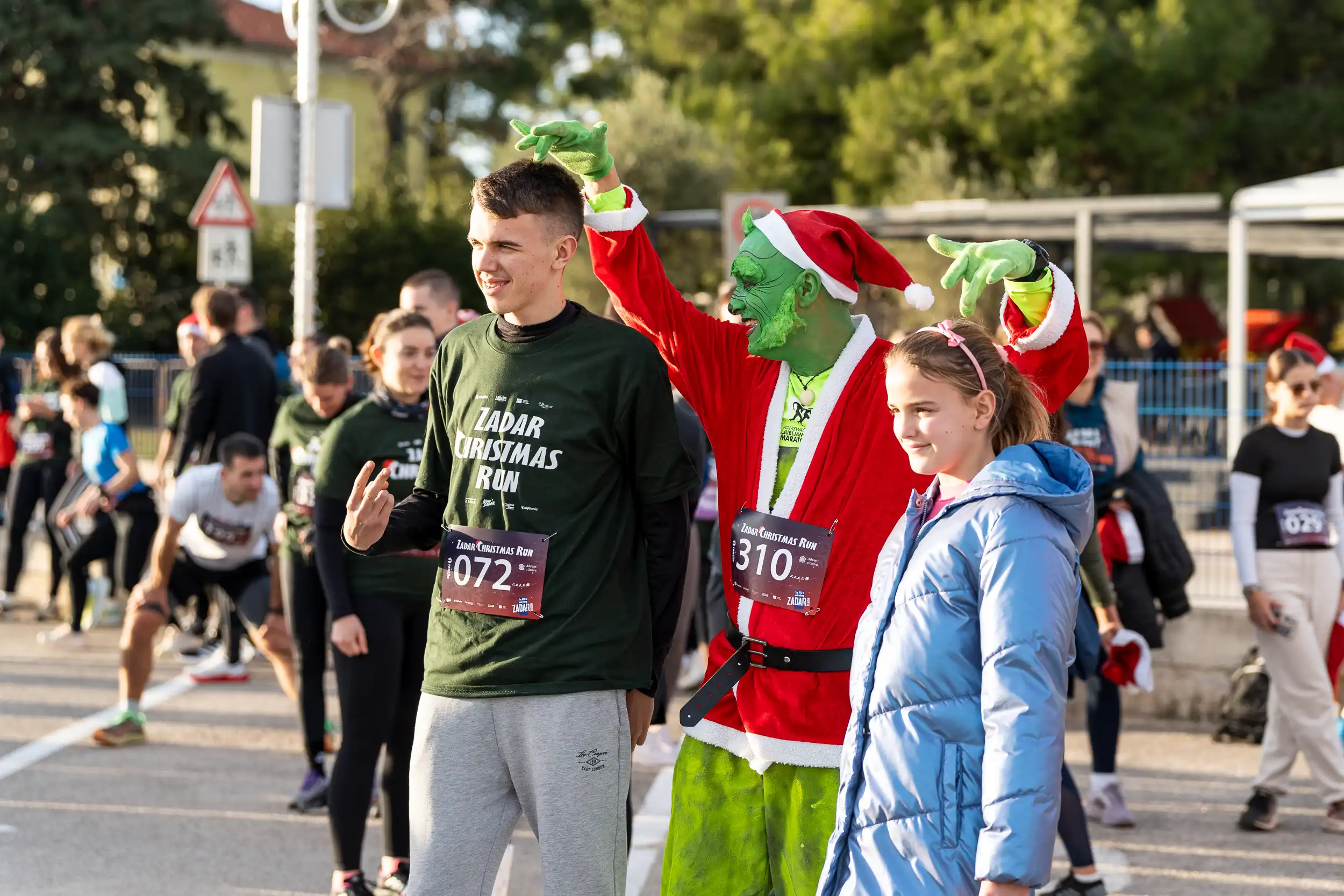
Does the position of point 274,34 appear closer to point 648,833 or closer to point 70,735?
point 70,735

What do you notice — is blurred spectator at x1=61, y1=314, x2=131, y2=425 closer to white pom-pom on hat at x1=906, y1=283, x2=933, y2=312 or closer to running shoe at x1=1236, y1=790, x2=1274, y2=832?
running shoe at x1=1236, y1=790, x2=1274, y2=832

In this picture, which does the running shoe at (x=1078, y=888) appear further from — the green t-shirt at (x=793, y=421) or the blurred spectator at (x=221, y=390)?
the blurred spectator at (x=221, y=390)

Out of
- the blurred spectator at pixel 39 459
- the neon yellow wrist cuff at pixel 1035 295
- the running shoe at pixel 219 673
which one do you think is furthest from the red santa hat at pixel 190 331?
the neon yellow wrist cuff at pixel 1035 295

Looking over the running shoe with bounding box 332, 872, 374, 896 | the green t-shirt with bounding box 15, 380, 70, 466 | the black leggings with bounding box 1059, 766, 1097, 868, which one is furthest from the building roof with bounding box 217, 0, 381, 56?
the black leggings with bounding box 1059, 766, 1097, 868

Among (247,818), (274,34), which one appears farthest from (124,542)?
(274,34)

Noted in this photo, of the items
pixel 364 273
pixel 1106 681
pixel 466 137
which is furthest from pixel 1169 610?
pixel 466 137

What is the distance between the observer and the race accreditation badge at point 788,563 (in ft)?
11.7

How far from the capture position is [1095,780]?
21.9 feet

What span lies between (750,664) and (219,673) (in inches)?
256

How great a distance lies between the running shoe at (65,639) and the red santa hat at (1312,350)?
712 cm

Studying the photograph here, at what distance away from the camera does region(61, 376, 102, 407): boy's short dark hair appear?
1055 centimetres

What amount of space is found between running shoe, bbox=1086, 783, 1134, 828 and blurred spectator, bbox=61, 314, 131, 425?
6394mm

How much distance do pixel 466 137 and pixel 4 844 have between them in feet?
136

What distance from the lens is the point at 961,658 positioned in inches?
116
